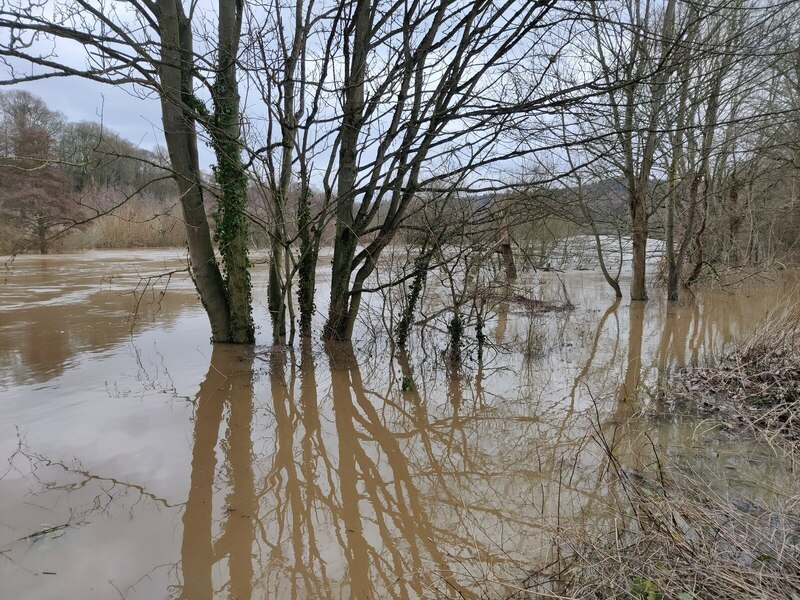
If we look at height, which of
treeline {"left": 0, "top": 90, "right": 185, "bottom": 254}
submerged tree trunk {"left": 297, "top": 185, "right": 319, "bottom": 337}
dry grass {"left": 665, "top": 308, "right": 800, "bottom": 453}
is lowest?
dry grass {"left": 665, "top": 308, "right": 800, "bottom": 453}

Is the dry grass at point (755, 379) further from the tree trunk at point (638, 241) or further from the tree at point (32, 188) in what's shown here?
the tree at point (32, 188)

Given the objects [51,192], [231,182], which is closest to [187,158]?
[231,182]

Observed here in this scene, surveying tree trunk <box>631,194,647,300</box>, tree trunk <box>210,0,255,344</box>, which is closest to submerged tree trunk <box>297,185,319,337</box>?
tree trunk <box>210,0,255,344</box>

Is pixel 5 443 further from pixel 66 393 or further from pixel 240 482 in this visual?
pixel 240 482

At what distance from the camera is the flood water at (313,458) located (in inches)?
124

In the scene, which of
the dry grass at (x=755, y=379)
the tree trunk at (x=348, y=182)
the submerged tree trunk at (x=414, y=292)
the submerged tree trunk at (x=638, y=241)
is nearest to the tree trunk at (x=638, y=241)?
the submerged tree trunk at (x=638, y=241)

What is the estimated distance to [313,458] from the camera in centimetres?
485

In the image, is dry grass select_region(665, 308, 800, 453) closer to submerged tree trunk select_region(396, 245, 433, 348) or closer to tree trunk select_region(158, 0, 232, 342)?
submerged tree trunk select_region(396, 245, 433, 348)

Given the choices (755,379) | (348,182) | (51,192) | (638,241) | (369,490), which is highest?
(51,192)

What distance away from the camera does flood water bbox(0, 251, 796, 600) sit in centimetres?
314

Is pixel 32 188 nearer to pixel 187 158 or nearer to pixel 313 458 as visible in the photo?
pixel 187 158

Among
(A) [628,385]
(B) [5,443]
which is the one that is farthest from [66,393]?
(A) [628,385]

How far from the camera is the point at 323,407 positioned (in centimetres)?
632

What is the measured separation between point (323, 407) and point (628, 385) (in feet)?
13.6
